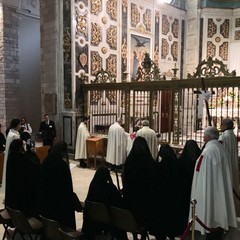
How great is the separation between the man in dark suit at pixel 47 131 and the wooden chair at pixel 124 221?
7104mm

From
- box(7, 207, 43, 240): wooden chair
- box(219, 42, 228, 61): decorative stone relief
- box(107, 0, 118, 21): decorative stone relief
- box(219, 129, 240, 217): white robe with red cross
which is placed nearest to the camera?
box(7, 207, 43, 240): wooden chair

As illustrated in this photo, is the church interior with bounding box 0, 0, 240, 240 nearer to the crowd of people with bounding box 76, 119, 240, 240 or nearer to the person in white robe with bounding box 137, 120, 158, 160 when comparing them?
the person in white robe with bounding box 137, 120, 158, 160

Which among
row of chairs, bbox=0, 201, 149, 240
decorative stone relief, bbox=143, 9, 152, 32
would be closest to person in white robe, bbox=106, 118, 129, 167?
row of chairs, bbox=0, 201, 149, 240

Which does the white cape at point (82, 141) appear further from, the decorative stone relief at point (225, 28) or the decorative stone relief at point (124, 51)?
the decorative stone relief at point (225, 28)

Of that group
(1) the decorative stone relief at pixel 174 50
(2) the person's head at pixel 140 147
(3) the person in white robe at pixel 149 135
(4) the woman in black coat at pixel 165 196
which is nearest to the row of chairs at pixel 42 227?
(4) the woman in black coat at pixel 165 196

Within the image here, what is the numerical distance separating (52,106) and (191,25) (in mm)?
8831

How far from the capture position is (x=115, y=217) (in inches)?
160

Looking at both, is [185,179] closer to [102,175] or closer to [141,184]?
[141,184]

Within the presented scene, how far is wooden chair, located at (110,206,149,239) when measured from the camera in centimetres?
392

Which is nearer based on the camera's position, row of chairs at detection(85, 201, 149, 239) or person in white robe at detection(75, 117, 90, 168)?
row of chairs at detection(85, 201, 149, 239)

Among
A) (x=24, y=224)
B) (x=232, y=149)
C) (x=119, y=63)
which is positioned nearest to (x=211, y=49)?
(x=119, y=63)

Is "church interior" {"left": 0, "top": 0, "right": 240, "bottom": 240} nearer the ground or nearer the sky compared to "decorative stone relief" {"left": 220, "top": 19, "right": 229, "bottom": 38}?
nearer the ground

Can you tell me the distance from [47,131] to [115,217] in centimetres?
719

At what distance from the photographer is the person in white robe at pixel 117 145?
31.1 ft
